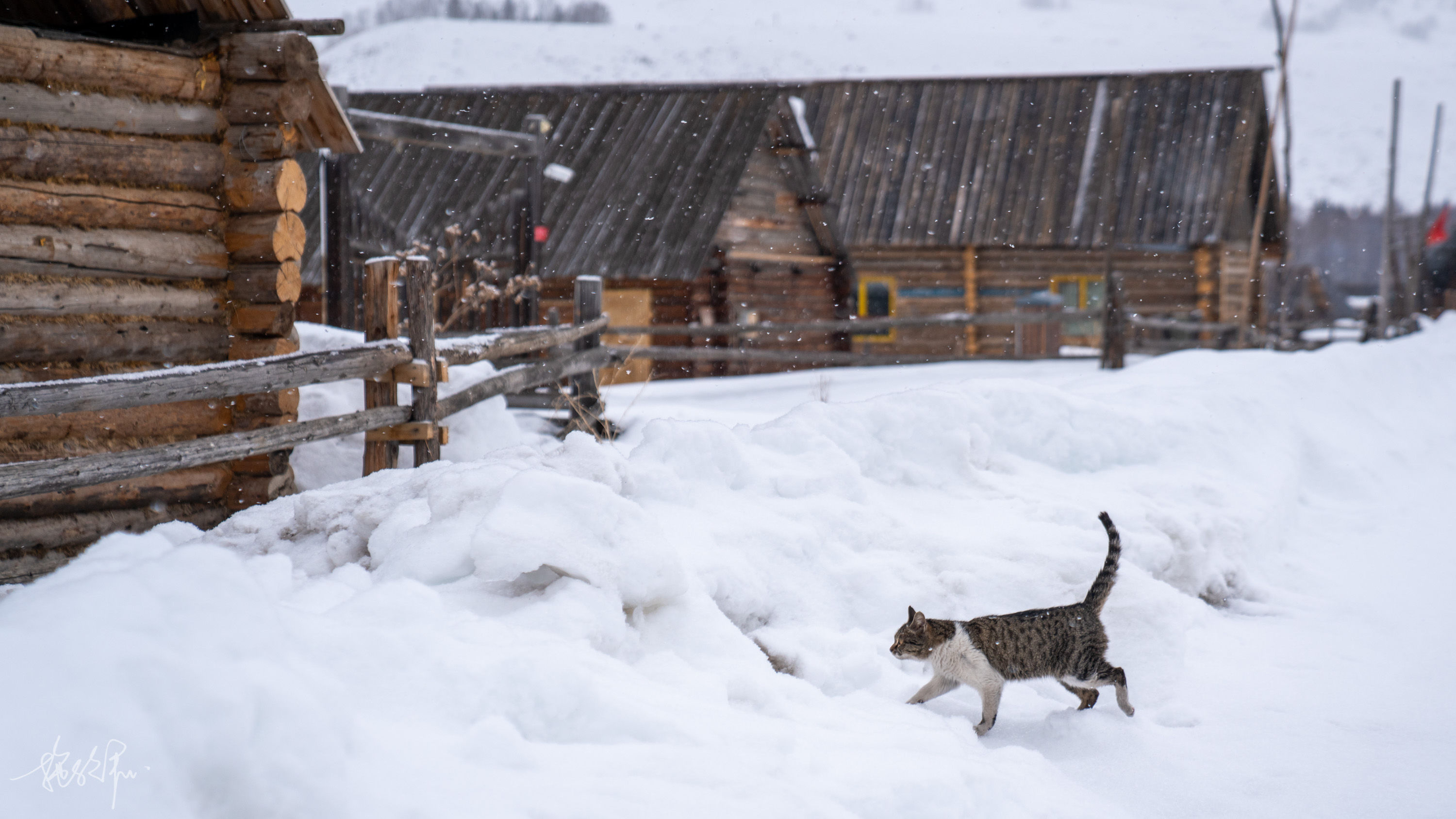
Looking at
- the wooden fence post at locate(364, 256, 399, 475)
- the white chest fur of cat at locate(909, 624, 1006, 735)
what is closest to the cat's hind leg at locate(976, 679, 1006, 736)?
the white chest fur of cat at locate(909, 624, 1006, 735)

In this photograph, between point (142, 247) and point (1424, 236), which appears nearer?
point (142, 247)

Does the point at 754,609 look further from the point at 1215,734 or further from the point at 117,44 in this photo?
the point at 117,44

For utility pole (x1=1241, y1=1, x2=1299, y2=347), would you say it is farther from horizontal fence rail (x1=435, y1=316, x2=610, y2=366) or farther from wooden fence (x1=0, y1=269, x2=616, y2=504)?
wooden fence (x1=0, y1=269, x2=616, y2=504)

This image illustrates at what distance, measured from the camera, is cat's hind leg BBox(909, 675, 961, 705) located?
4121mm

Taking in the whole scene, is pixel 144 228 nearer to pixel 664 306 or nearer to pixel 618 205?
pixel 664 306

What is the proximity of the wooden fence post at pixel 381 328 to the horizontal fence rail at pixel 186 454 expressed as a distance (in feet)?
0.41

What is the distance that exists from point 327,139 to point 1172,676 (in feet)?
21.3

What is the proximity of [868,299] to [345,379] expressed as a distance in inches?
693

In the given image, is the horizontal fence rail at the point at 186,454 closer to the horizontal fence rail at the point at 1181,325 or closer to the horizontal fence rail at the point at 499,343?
the horizontal fence rail at the point at 499,343

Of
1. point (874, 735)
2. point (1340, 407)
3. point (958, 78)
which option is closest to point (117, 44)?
point (874, 735)

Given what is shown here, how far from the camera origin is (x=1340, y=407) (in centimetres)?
1155

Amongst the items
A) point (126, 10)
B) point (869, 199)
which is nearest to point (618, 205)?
point (869, 199)

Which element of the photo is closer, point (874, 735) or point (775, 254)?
point (874, 735)

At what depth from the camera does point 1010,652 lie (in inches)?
163
